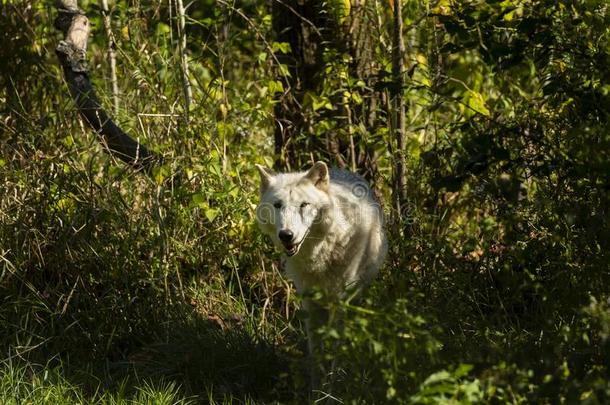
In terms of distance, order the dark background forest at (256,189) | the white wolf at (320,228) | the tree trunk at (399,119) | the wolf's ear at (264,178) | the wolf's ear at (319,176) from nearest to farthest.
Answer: the dark background forest at (256,189)
the white wolf at (320,228)
the wolf's ear at (319,176)
the wolf's ear at (264,178)
the tree trunk at (399,119)

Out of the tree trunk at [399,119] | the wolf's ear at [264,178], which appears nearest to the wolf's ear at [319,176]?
the wolf's ear at [264,178]

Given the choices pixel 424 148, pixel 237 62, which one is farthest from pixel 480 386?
pixel 237 62

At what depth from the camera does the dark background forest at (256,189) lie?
502cm

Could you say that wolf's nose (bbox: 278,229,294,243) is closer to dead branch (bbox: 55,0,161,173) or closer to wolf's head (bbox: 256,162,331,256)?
wolf's head (bbox: 256,162,331,256)

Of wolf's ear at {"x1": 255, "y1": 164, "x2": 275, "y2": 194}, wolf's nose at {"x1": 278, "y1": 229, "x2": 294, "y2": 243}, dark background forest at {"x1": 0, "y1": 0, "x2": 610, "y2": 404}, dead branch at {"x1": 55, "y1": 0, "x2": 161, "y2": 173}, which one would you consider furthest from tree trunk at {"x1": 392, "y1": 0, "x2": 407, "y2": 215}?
dead branch at {"x1": 55, "y1": 0, "x2": 161, "y2": 173}

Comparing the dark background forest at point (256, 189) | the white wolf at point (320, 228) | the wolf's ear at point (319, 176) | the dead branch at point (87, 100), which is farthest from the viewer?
the dead branch at point (87, 100)

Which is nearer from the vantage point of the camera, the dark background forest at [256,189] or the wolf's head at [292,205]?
the dark background forest at [256,189]

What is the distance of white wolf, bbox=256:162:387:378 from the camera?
581cm

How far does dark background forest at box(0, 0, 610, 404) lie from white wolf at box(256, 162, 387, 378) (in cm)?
32

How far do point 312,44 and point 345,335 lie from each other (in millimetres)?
4826

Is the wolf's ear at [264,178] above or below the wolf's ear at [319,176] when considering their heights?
below

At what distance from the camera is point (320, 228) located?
5.97 meters

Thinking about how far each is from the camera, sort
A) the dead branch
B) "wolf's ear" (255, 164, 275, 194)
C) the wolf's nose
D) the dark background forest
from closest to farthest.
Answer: the dark background forest < the wolf's nose < "wolf's ear" (255, 164, 275, 194) < the dead branch

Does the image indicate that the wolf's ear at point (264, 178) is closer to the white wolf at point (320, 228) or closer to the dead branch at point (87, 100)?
the white wolf at point (320, 228)
